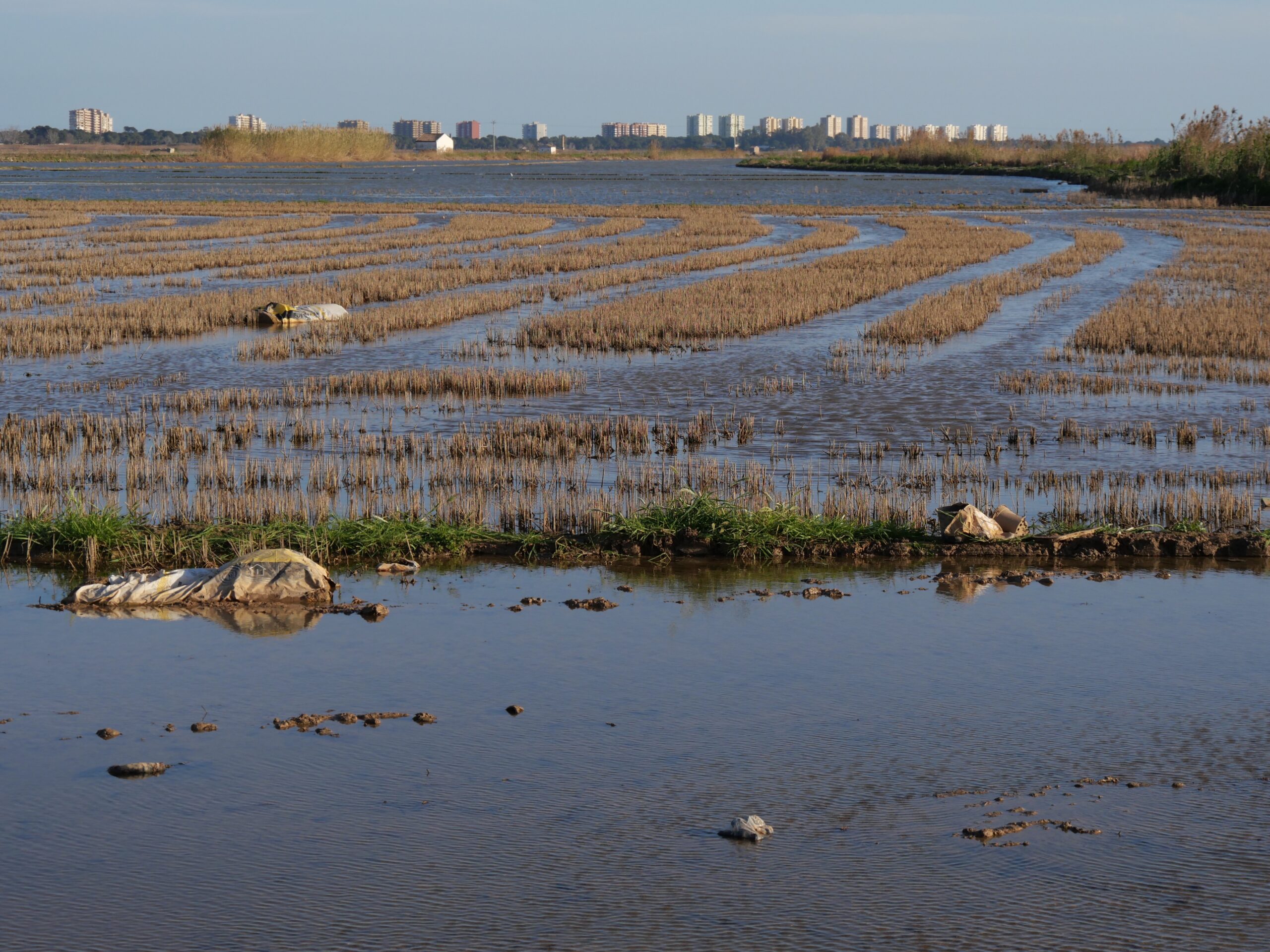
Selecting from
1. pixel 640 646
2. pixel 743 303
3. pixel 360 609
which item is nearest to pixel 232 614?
pixel 360 609

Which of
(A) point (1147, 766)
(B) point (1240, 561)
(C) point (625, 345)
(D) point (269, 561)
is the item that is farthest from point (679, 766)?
(C) point (625, 345)

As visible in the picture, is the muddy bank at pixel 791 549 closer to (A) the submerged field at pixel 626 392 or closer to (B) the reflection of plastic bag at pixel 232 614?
(A) the submerged field at pixel 626 392

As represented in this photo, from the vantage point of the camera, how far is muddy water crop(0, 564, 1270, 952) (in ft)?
14.8

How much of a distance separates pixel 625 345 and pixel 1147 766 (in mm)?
14907

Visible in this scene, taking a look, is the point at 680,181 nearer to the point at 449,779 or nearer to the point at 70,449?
the point at 70,449

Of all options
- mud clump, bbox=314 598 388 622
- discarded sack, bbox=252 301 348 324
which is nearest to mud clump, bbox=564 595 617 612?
mud clump, bbox=314 598 388 622

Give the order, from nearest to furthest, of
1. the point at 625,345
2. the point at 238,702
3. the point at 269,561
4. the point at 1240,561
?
the point at 238,702 < the point at 269,561 < the point at 1240,561 < the point at 625,345

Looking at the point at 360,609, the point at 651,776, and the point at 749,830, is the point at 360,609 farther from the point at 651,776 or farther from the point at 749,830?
the point at 749,830

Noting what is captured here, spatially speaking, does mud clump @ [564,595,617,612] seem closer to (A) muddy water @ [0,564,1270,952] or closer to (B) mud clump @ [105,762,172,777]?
(A) muddy water @ [0,564,1270,952]

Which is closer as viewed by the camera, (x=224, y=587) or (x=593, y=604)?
(x=593, y=604)

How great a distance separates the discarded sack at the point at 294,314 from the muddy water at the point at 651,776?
48.4ft

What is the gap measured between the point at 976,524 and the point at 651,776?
15.1 feet

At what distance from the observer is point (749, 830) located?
16.5 feet

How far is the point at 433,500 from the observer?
1069 cm
